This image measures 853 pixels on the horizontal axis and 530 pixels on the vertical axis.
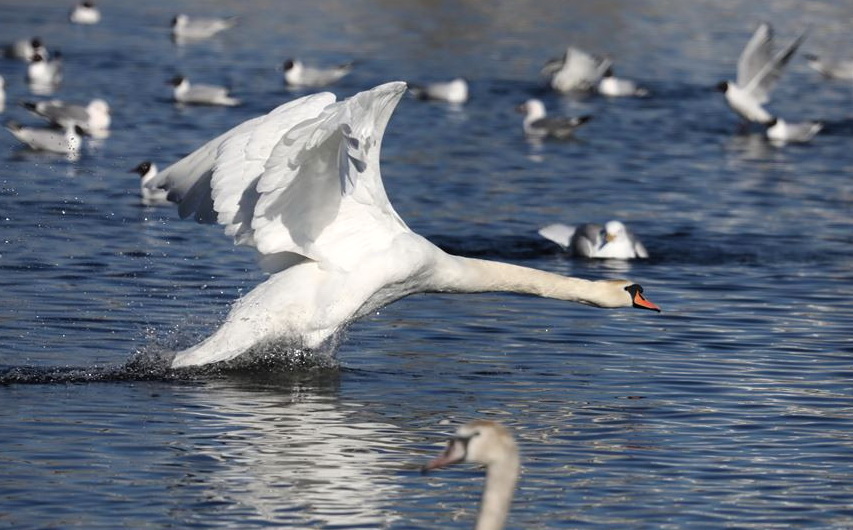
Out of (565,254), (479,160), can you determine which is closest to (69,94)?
(479,160)

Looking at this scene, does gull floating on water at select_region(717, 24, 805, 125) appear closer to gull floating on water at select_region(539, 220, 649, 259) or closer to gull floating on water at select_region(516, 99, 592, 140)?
gull floating on water at select_region(516, 99, 592, 140)

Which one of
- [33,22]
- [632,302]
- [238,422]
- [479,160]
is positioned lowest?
[238,422]

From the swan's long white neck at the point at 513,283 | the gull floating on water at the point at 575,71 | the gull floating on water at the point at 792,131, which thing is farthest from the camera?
the gull floating on water at the point at 575,71

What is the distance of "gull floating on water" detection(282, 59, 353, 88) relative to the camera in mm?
29000

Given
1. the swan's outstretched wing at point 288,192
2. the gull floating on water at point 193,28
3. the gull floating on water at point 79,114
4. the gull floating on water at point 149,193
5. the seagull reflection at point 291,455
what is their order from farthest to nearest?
the gull floating on water at point 193,28
the gull floating on water at point 79,114
the gull floating on water at point 149,193
the swan's outstretched wing at point 288,192
the seagull reflection at point 291,455

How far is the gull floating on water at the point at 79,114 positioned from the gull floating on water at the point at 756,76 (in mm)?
10484

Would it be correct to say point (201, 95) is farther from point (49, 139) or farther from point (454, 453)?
point (454, 453)

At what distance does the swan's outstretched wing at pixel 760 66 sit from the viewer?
90.9 feet

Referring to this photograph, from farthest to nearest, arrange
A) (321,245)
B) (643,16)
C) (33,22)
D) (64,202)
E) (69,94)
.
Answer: (643,16), (33,22), (69,94), (64,202), (321,245)

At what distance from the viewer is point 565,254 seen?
1633 centimetres

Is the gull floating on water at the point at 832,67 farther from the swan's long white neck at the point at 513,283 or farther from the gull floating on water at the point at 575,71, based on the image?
the swan's long white neck at the point at 513,283

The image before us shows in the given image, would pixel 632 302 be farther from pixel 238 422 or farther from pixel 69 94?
pixel 69 94

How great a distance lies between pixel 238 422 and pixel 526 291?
2.34 meters

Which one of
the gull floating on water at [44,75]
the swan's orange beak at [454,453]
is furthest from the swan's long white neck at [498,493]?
the gull floating on water at [44,75]
